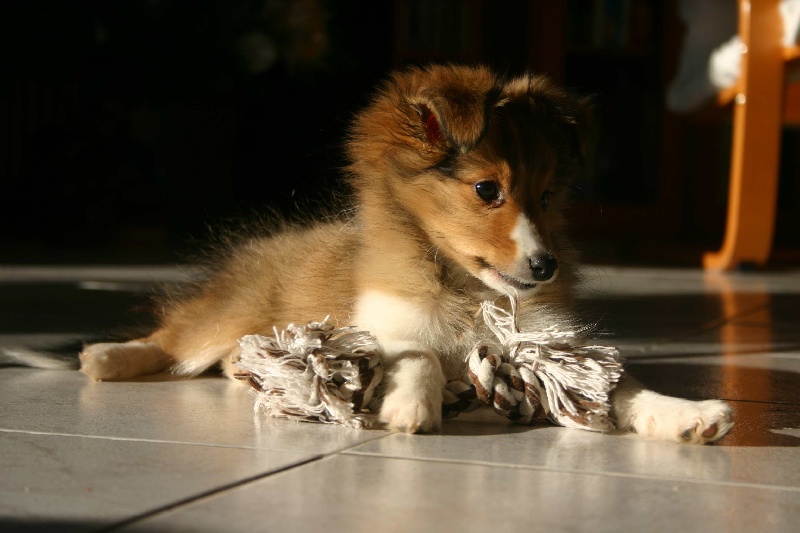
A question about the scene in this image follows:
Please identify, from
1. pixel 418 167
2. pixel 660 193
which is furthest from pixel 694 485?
pixel 660 193

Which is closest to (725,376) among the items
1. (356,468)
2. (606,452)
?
(606,452)

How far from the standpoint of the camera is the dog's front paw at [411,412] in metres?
1.89

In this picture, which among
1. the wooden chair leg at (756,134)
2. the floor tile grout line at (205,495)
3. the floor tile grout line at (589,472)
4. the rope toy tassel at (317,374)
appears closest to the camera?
the floor tile grout line at (205,495)

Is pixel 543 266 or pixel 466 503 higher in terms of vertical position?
pixel 543 266

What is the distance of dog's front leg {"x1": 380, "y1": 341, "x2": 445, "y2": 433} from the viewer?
6.23 ft

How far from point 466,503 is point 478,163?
3.08 feet

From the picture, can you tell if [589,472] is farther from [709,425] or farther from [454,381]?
[454,381]

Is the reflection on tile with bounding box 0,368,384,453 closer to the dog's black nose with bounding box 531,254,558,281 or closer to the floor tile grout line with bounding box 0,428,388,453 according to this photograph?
the floor tile grout line with bounding box 0,428,388,453

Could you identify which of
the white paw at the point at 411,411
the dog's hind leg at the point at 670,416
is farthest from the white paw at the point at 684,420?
the white paw at the point at 411,411

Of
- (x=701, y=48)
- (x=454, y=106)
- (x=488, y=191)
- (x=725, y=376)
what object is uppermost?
(x=701, y=48)

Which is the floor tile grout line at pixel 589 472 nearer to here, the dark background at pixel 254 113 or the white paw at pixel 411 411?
the white paw at pixel 411 411

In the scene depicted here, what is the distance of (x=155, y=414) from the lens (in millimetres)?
2080

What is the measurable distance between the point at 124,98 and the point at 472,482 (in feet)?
20.1

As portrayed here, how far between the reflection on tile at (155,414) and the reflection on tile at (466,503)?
0.23 meters
